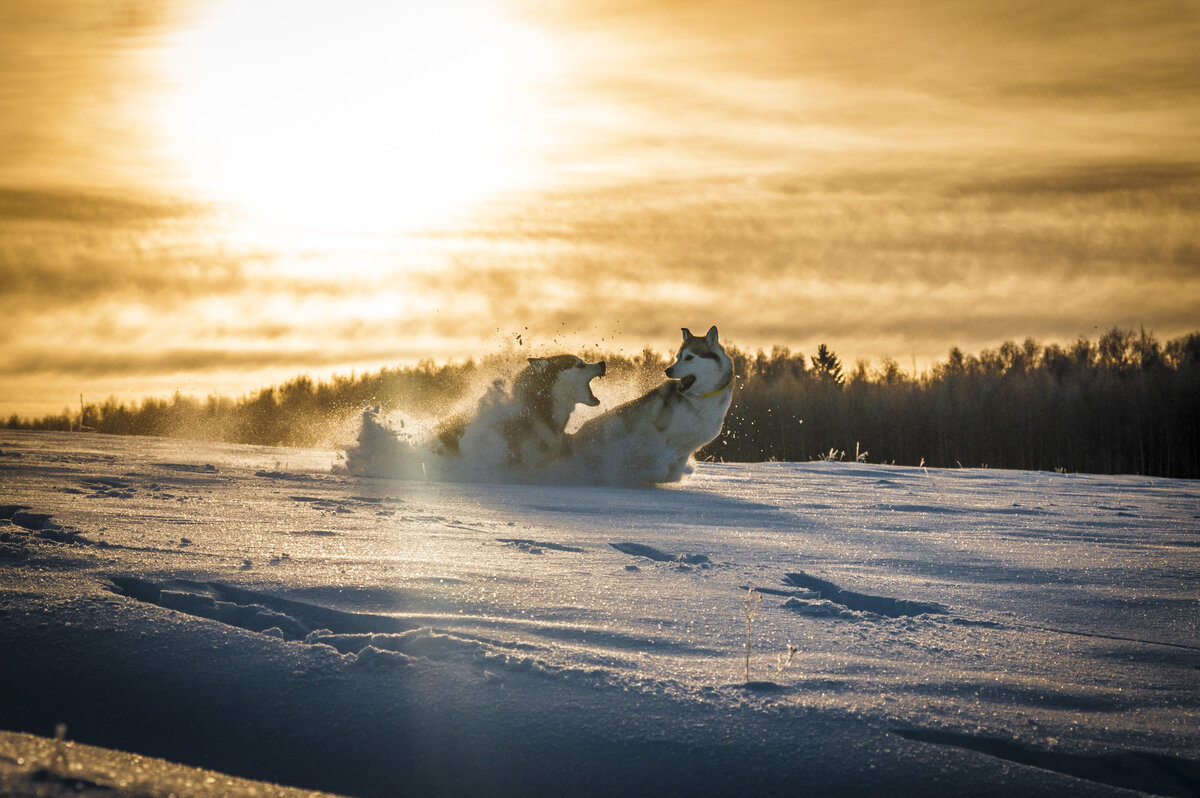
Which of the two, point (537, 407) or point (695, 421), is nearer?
point (695, 421)

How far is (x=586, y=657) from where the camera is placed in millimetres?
3119

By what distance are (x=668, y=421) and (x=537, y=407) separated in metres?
1.61

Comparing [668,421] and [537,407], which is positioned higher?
[537,407]

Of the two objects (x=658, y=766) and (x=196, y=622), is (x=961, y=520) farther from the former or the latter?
(x=196, y=622)

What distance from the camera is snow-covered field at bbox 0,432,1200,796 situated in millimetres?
2549

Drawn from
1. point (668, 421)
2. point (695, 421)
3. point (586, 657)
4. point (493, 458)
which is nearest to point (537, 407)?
point (493, 458)

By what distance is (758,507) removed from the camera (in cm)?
814

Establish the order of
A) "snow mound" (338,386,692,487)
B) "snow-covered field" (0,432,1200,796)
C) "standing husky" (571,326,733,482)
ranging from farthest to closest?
"snow mound" (338,386,692,487) < "standing husky" (571,326,733,482) < "snow-covered field" (0,432,1200,796)

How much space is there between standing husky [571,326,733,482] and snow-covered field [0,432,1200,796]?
4701 mm

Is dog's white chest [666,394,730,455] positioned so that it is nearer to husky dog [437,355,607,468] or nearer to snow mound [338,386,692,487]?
snow mound [338,386,692,487]

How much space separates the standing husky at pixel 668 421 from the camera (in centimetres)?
1062

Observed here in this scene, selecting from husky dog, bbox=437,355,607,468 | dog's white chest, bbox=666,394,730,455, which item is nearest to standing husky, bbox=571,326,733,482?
dog's white chest, bbox=666,394,730,455

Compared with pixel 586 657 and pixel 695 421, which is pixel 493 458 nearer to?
pixel 695 421

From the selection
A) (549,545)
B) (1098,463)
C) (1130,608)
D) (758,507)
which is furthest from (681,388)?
(1098,463)
